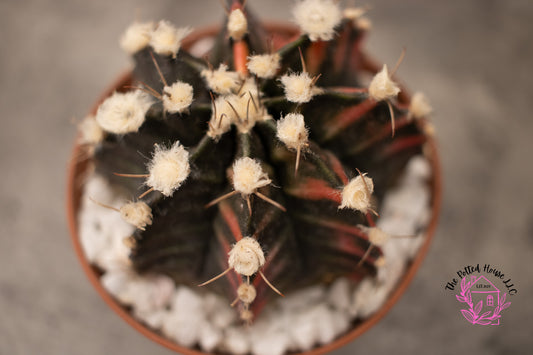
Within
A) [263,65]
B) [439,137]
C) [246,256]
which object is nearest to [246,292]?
[246,256]

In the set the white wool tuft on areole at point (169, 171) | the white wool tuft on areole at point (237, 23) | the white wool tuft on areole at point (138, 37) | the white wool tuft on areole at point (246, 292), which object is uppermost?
the white wool tuft on areole at point (138, 37)

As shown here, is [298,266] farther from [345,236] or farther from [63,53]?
[63,53]

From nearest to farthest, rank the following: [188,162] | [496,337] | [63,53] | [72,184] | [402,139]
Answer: [188,162] < [402,139] < [72,184] < [496,337] < [63,53]

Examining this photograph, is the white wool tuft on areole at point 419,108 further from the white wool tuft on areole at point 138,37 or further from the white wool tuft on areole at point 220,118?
the white wool tuft on areole at point 138,37

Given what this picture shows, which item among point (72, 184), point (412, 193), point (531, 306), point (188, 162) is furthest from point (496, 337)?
point (72, 184)

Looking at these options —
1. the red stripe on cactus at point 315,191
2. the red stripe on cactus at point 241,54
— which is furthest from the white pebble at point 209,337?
the red stripe on cactus at point 241,54
